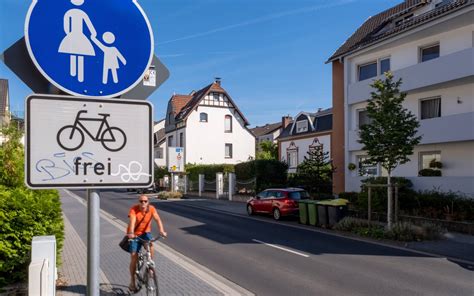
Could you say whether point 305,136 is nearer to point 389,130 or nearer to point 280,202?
point 280,202

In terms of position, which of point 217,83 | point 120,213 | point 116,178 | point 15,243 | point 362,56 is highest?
point 217,83

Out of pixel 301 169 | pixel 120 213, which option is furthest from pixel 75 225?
pixel 301 169

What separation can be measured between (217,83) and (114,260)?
4663 cm

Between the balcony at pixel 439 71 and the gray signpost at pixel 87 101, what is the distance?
20699 mm

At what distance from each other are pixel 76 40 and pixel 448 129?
2174 centimetres

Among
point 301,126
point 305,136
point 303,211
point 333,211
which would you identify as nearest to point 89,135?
point 333,211

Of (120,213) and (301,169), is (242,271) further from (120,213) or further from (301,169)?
(301,169)

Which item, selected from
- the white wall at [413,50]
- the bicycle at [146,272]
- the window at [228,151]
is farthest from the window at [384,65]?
the window at [228,151]

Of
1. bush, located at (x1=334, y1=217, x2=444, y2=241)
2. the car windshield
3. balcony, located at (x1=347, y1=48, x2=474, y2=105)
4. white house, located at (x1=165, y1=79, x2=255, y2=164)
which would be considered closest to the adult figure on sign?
bush, located at (x1=334, y1=217, x2=444, y2=241)

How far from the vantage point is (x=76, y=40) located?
6.84 feet

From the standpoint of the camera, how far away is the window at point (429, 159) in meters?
22.1

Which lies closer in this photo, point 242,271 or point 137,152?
point 137,152

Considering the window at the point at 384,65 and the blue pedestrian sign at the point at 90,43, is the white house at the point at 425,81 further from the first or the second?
the blue pedestrian sign at the point at 90,43

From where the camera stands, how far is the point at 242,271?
31.0ft
